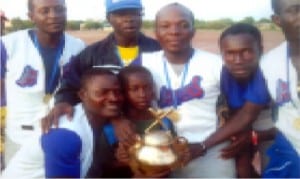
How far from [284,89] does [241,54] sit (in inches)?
8.0

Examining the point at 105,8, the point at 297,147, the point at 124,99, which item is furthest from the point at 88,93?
the point at 297,147

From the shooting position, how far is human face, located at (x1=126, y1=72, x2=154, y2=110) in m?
1.81

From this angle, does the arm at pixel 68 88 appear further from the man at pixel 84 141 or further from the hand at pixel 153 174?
the hand at pixel 153 174

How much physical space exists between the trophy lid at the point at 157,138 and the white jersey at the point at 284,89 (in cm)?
43

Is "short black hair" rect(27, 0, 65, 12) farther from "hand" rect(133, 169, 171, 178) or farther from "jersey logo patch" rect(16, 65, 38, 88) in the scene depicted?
"hand" rect(133, 169, 171, 178)

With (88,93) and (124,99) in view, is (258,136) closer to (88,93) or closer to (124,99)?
(124,99)

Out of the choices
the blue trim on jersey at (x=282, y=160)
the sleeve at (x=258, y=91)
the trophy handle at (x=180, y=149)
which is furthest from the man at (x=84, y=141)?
the blue trim on jersey at (x=282, y=160)

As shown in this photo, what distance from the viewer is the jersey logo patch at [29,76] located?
6.49 ft

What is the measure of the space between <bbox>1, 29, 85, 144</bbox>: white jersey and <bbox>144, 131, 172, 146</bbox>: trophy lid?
0.46 m

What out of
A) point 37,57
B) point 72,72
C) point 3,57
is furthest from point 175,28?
point 3,57

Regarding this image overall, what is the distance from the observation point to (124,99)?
1817 mm

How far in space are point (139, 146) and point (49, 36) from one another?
573 millimetres

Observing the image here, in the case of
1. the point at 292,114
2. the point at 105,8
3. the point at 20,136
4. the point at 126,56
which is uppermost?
the point at 105,8

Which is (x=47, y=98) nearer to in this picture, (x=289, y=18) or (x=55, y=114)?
(x=55, y=114)
